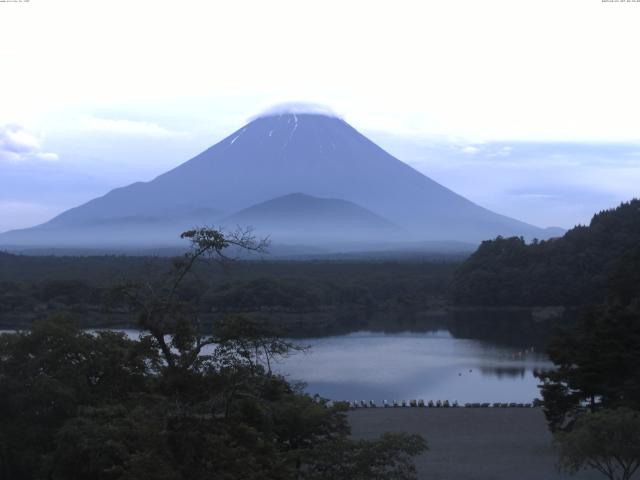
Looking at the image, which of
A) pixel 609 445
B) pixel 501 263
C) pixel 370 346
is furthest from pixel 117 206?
pixel 609 445

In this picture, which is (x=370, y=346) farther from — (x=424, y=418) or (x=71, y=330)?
(x=71, y=330)

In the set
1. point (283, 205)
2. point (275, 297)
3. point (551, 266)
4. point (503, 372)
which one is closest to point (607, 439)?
point (503, 372)

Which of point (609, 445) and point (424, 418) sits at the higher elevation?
point (609, 445)

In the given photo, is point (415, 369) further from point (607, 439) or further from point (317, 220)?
point (317, 220)

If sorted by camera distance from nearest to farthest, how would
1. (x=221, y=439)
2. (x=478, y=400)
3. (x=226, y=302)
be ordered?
(x=221, y=439)
(x=478, y=400)
(x=226, y=302)

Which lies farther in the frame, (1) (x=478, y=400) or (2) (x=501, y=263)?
(2) (x=501, y=263)

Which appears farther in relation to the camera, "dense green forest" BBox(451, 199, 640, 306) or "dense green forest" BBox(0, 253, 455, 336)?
"dense green forest" BBox(451, 199, 640, 306)

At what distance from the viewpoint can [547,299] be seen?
4106cm

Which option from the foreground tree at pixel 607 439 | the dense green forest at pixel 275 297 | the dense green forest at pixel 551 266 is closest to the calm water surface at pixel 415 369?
the dense green forest at pixel 275 297

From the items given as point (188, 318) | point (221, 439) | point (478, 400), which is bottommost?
point (478, 400)

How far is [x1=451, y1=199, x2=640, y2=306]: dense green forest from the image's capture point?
134 ft

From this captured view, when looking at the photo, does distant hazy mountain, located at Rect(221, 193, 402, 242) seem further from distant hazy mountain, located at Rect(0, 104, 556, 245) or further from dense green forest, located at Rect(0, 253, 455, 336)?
dense green forest, located at Rect(0, 253, 455, 336)

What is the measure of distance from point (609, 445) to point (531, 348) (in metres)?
18.8

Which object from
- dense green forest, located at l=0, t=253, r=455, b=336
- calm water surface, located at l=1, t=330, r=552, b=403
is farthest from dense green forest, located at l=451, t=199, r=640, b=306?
calm water surface, located at l=1, t=330, r=552, b=403
